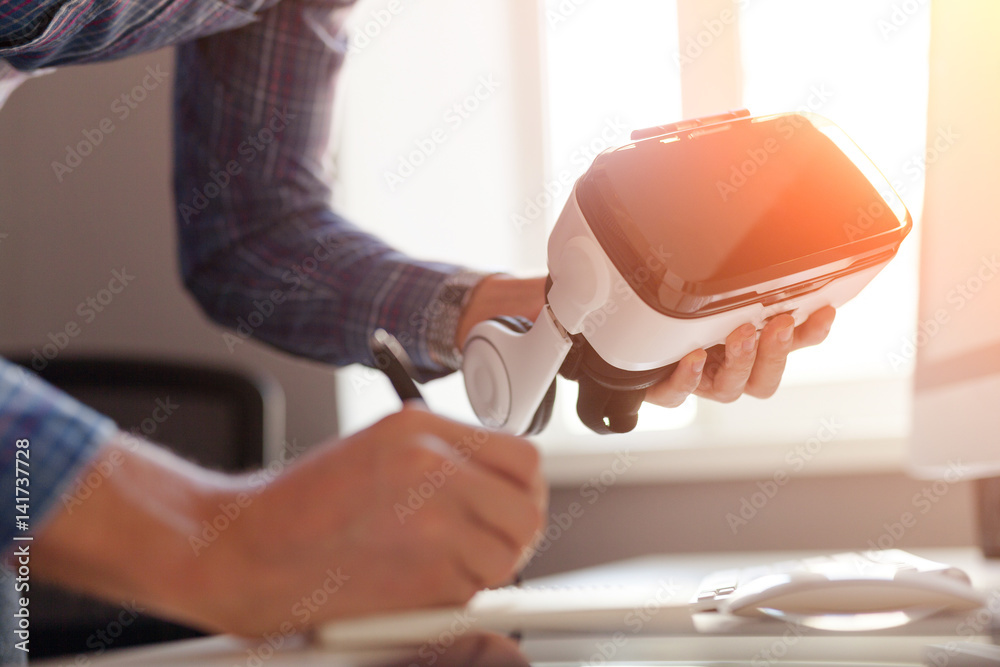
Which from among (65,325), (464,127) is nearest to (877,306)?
(464,127)

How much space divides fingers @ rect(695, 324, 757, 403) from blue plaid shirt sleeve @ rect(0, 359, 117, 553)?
0.33 meters

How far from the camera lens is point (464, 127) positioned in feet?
5.07

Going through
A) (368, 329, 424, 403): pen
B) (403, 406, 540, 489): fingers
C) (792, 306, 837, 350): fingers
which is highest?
(792, 306, 837, 350): fingers

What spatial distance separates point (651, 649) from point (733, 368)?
0.16 meters

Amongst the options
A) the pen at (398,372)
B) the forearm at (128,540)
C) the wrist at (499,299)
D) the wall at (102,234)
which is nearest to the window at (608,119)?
the wall at (102,234)

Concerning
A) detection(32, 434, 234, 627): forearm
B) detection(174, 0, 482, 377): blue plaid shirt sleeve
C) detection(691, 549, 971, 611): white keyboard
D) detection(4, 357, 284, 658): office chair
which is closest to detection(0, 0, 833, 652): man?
detection(32, 434, 234, 627): forearm

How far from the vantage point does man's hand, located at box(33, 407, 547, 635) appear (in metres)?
0.42

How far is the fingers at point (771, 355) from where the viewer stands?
0.42 metres

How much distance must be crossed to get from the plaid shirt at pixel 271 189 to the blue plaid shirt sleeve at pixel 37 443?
283mm

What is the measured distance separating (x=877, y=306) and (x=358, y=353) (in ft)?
2.53

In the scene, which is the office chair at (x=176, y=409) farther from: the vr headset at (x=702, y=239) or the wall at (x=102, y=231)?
the vr headset at (x=702, y=239)

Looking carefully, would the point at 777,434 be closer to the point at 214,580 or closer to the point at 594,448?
the point at 594,448

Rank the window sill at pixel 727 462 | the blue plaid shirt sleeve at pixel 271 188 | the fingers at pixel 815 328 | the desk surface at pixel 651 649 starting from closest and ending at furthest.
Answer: the desk surface at pixel 651 649 < the fingers at pixel 815 328 < the blue plaid shirt sleeve at pixel 271 188 < the window sill at pixel 727 462

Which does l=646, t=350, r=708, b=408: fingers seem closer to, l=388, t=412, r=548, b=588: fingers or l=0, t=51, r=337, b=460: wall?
l=388, t=412, r=548, b=588: fingers
